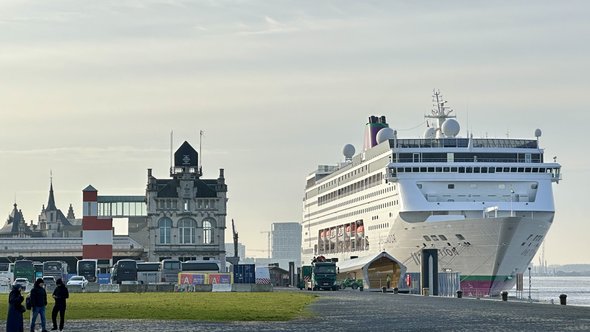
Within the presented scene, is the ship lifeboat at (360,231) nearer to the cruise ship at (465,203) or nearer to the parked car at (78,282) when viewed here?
the cruise ship at (465,203)

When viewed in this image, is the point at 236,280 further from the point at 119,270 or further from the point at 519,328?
the point at 519,328

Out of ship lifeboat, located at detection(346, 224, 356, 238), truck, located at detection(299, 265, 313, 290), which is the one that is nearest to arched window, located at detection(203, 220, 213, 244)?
ship lifeboat, located at detection(346, 224, 356, 238)

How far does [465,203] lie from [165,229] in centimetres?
5063

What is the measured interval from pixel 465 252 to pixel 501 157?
10021 millimetres

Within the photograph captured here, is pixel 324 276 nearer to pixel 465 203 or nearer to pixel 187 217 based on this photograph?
pixel 465 203

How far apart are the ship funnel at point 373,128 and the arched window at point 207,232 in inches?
840

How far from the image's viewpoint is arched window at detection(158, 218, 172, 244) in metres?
149

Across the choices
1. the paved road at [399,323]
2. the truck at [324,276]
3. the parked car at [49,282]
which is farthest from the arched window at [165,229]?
the paved road at [399,323]

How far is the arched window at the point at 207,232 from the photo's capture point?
150000 millimetres

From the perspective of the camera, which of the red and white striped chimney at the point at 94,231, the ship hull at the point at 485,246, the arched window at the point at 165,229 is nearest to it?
the ship hull at the point at 485,246

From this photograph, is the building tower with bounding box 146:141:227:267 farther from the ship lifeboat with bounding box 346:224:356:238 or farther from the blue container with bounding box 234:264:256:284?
the blue container with bounding box 234:264:256:284

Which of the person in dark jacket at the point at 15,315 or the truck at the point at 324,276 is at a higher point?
the truck at the point at 324,276

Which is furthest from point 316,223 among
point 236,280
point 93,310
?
point 93,310

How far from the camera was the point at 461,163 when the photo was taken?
11000cm
